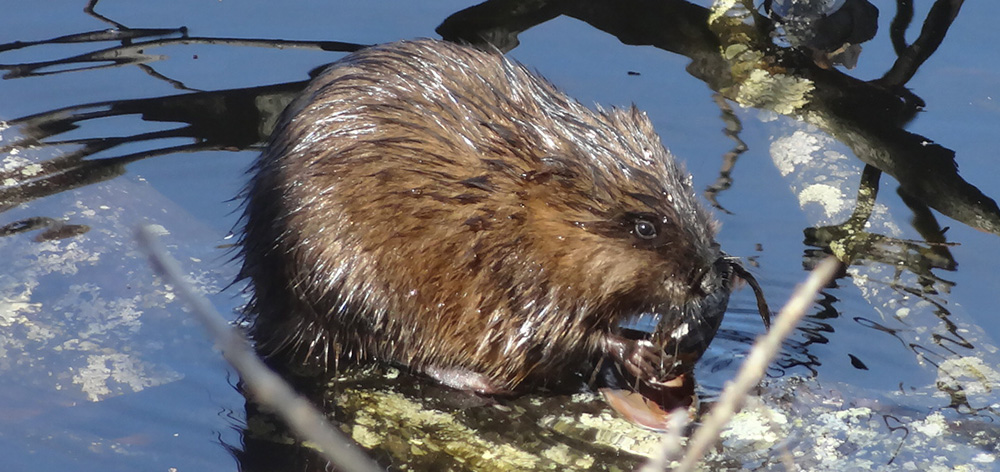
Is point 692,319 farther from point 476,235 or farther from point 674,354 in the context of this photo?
point 476,235

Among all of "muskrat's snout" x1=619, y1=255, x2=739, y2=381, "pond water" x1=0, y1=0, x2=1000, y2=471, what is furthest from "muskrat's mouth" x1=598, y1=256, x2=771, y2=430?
"pond water" x1=0, y1=0, x2=1000, y2=471

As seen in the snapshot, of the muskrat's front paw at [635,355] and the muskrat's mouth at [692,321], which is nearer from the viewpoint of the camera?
the muskrat's mouth at [692,321]

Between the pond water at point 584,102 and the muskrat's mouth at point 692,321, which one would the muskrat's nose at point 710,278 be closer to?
the muskrat's mouth at point 692,321

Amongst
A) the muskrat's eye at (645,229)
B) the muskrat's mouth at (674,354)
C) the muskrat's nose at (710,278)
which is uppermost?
the muskrat's eye at (645,229)

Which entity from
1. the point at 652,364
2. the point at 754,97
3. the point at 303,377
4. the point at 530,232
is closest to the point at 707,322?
the point at 652,364

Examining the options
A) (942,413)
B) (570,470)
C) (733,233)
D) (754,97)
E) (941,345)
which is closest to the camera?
(570,470)

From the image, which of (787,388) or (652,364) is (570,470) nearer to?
(652,364)

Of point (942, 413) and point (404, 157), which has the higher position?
point (404, 157)

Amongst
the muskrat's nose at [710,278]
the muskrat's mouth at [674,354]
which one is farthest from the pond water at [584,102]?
the muskrat's nose at [710,278]
